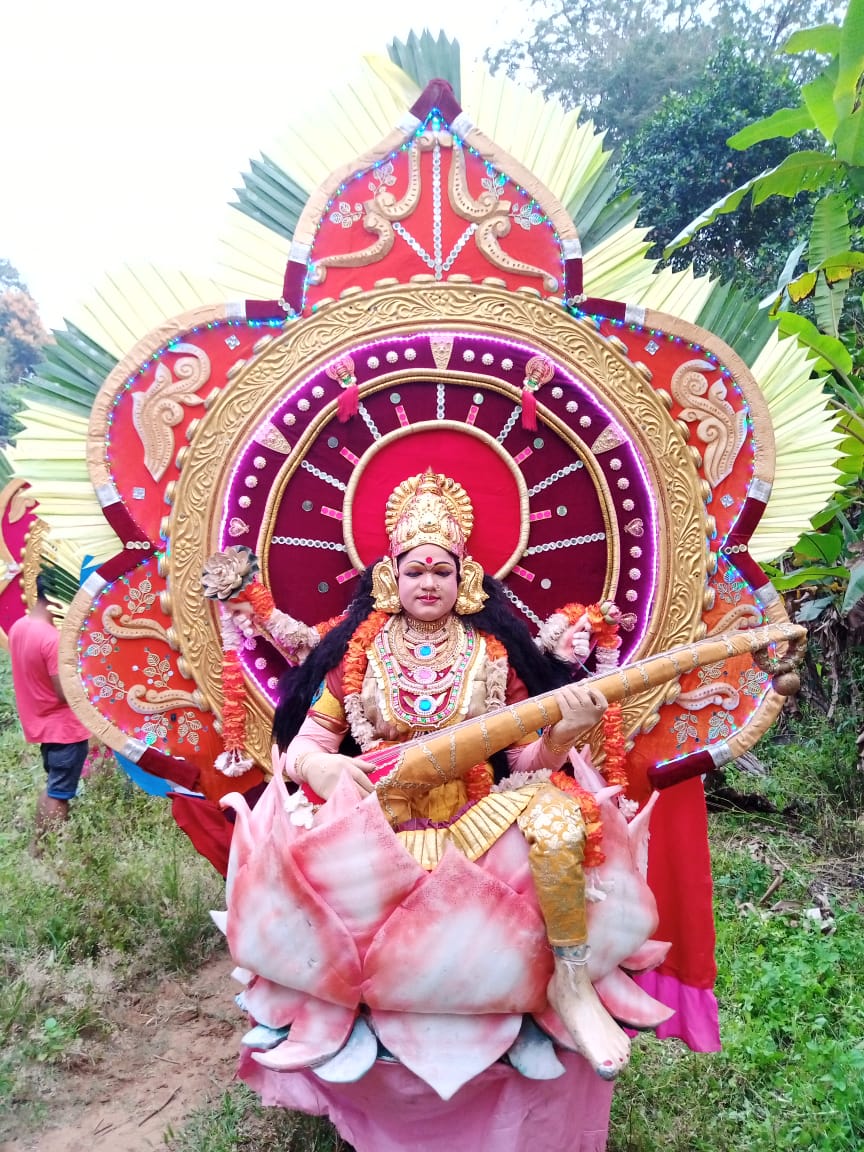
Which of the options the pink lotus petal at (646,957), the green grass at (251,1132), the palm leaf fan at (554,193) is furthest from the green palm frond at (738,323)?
the green grass at (251,1132)

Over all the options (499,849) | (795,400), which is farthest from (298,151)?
(499,849)

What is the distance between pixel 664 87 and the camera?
53.9ft

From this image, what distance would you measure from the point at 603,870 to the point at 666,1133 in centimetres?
138

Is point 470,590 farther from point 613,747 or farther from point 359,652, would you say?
point 613,747

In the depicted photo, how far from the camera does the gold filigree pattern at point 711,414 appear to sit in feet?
9.12

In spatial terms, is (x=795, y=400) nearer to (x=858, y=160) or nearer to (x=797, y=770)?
(x=858, y=160)

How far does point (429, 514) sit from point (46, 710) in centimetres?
384

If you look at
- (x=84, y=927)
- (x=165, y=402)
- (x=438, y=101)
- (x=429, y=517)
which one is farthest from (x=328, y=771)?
(x=84, y=927)

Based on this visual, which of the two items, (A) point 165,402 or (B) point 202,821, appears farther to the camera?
(B) point 202,821

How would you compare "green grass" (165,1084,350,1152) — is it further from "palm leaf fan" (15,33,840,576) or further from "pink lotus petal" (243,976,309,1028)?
"palm leaf fan" (15,33,840,576)

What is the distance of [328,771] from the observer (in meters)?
2.43

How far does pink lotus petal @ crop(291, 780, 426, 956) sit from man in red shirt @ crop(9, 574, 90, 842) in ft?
11.8

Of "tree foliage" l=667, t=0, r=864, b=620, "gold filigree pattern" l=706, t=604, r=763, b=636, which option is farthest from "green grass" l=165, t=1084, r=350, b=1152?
"tree foliage" l=667, t=0, r=864, b=620

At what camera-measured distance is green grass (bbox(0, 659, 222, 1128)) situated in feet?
11.3
